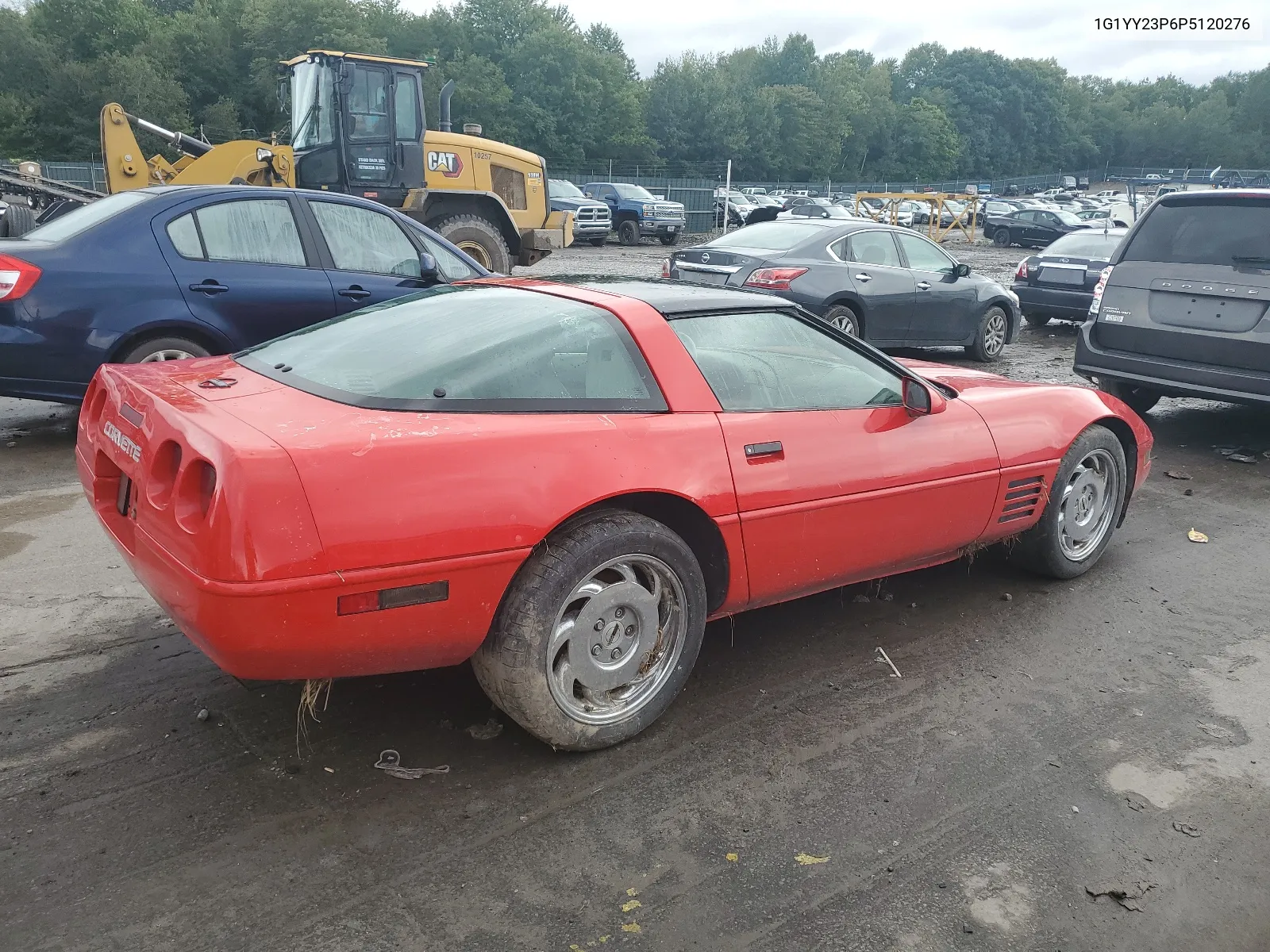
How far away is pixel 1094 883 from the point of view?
2.58 meters

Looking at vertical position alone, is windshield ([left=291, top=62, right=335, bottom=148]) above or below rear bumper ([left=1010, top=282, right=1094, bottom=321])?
above

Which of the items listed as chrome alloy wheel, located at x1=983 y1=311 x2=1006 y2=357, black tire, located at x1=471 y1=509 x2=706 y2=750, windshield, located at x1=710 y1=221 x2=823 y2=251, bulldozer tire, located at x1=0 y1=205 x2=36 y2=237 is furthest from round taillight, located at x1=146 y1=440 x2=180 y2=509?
chrome alloy wheel, located at x1=983 y1=311 x2=1006 y2=357

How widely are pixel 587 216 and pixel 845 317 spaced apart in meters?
18.6

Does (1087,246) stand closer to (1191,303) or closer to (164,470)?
(1191,303)

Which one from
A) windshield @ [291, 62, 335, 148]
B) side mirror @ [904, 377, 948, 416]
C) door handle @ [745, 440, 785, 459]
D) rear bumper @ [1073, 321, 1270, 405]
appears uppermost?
windshield @ [291, 62, 335, 148]

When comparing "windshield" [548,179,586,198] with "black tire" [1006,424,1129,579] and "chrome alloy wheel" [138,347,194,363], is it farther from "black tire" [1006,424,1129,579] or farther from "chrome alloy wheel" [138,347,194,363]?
"black tire" [1006,424,1129,579]

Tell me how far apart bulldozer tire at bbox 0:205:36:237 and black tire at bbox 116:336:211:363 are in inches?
90.7

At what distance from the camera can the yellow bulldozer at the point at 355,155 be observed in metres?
12.5

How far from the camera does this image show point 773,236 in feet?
32.8

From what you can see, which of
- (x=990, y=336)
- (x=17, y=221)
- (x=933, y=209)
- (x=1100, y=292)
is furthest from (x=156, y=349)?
(x=933, y=209)

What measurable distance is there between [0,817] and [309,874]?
85 cm

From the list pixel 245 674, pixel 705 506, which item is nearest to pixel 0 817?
pixel 245 674

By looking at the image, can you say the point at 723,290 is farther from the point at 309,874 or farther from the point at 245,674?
the point at 309,874

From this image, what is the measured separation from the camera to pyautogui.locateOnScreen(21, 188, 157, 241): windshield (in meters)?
5.94
